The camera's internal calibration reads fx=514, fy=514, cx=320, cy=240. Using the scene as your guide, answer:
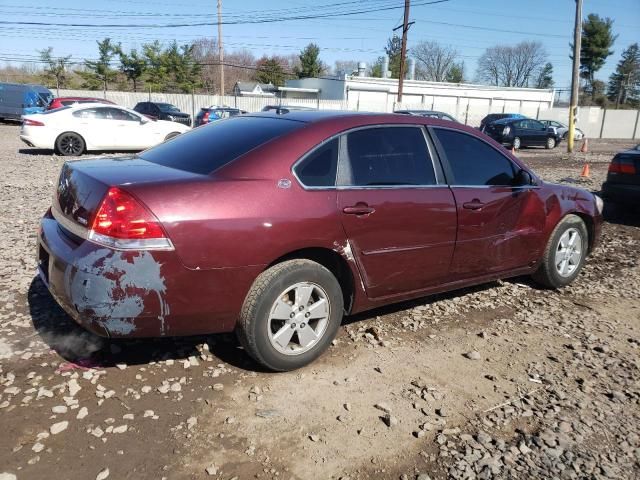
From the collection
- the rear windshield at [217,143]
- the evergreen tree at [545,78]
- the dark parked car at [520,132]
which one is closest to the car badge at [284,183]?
the rear windshield at [217,143]

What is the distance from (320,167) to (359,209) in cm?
37

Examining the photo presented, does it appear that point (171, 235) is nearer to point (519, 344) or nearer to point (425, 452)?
point (425, 452)

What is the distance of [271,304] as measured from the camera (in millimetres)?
3037

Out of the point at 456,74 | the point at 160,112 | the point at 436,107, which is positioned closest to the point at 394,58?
the point at 456,74

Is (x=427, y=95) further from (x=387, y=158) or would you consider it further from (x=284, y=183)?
(x=284, y=183)

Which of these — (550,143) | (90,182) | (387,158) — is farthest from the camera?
(550,143)

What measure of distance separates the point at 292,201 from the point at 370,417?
1.30 meters

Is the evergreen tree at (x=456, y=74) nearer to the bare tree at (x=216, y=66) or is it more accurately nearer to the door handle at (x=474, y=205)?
the bare tree at (x=216, y=66)

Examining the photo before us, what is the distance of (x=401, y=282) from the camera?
368 centimetres

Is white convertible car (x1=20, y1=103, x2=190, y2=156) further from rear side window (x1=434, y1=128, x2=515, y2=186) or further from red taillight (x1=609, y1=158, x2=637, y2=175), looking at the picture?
rear side window (x1=434, y1=128, x2=515, y2=186)

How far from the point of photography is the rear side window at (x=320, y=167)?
3.18 metres

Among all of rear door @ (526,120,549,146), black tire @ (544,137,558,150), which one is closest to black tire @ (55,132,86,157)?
rear door @ (526,120,549,146)

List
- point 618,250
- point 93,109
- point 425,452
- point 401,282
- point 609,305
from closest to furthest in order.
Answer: point 425,452 < point 401,282 < point 609,305 < point 618,250 < point 93,109

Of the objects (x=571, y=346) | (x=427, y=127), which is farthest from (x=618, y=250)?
(x=427, y=127)
